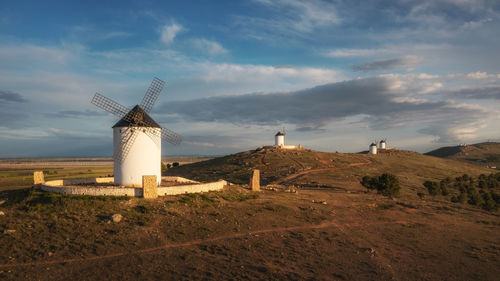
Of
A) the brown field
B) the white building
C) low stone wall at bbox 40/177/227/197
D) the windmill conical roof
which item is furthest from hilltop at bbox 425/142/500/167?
the windmill conical roof

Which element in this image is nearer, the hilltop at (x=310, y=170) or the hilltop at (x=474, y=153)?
the hilltop at (x=310, y=170)

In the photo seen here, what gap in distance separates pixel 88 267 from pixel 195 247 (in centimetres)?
553

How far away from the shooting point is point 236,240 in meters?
20.0

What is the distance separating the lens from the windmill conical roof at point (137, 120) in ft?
94.6

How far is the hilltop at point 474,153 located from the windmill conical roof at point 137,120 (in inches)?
5775

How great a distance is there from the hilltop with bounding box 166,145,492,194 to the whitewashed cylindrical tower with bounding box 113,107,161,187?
2548cm

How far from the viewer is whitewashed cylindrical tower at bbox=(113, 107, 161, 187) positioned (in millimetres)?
28688

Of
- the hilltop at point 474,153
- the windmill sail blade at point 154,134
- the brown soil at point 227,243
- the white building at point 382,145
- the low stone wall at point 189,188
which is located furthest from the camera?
the hilltop at point 474,153

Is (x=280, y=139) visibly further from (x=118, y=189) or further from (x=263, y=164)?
(x=118, y=189)

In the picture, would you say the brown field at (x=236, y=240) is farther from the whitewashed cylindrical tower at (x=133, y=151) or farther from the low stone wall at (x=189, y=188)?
the whitewashed cylindrical tower at (x=133, y=151)

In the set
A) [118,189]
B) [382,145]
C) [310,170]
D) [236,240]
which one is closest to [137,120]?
→ [118,189]

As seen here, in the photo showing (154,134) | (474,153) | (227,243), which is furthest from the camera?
(474,153)

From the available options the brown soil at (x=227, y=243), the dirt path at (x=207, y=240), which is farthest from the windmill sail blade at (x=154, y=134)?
the dirt path at (x=207, y=240)

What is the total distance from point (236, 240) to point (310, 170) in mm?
42669
